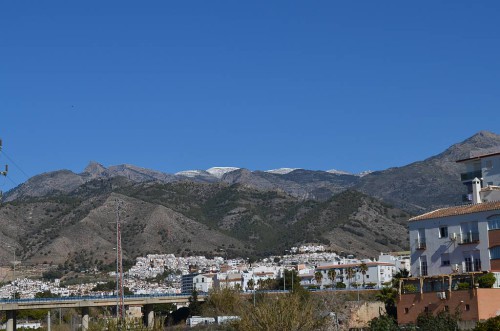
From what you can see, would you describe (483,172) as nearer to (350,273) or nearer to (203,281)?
(350,273)

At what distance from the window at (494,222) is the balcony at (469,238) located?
4.19 ft

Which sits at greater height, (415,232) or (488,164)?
(488,164)

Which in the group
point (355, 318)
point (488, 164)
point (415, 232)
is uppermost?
point (488, 164)

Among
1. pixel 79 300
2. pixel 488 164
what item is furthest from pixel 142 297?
pixel 488 164

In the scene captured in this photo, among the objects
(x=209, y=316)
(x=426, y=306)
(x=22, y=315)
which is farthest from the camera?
(x=22, y=315)

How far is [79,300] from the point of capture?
101188 mm

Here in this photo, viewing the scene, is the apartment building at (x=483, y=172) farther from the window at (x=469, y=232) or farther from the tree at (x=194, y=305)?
the tree at (x=194, y=305)

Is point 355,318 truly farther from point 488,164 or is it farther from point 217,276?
point 217,276

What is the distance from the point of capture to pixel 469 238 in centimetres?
5916

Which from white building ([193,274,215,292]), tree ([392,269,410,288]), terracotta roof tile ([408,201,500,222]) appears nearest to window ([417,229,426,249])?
terracotta roof tile ([408,201,500,222])

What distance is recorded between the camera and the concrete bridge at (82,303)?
309 feet

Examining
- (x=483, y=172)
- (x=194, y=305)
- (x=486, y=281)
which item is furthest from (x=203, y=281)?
(x=486, y=281)

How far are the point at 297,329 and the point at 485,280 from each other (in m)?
11.9

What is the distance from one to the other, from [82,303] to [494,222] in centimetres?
5846
